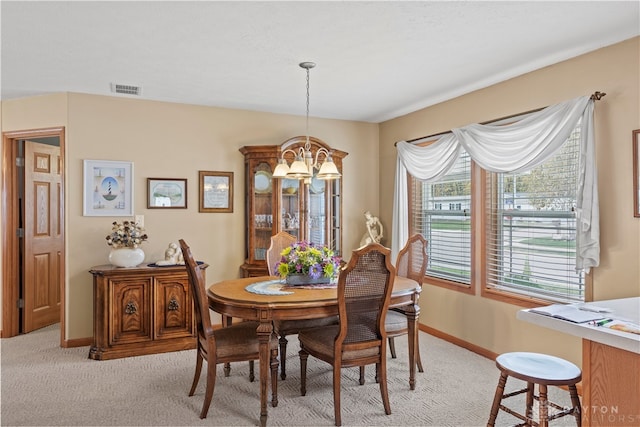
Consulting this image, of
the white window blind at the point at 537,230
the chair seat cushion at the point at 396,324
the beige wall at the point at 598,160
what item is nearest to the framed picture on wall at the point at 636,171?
the beige wall at the point at 598,160

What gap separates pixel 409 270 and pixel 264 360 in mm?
1673

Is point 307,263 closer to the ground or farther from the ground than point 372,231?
closer to the ground

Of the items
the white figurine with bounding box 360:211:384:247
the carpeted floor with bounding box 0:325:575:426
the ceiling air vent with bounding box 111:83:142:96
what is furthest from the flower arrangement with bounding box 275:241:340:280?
the ceiling air vent with bounding box 111:83:142:96

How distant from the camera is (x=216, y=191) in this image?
4.78m

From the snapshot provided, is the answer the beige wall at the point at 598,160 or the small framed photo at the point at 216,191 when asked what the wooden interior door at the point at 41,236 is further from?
the beige wall at the point at 598,160

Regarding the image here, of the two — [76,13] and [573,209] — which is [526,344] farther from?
[76,13]

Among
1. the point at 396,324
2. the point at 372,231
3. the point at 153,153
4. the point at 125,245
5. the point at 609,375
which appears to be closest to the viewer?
the point at 609,375

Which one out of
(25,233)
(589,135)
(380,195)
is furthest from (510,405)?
(25,233)

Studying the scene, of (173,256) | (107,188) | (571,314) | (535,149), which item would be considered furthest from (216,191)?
(571,314)

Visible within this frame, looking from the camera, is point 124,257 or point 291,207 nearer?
point 124,257

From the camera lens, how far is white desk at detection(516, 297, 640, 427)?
5.43 ft

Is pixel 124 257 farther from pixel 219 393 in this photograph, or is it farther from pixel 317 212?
pixel 317 212

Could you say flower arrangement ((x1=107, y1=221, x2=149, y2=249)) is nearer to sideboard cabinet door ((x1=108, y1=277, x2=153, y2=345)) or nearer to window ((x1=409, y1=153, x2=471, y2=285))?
sideboard cabinet door ((x1=108, y1=277, x2=153, y2=345))

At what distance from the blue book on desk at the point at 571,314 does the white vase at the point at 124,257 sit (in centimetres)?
341
